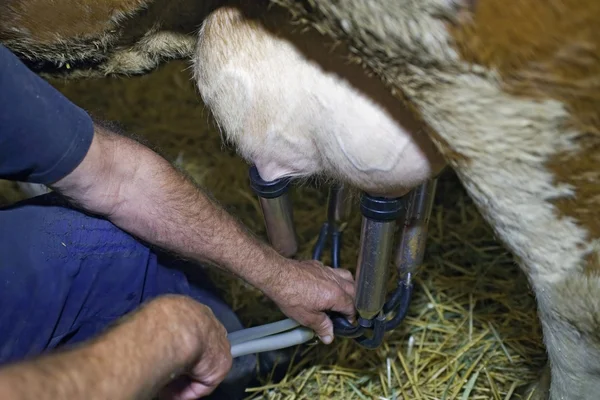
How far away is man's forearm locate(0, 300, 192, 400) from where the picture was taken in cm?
77

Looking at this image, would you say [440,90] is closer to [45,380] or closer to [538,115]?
[538,115]

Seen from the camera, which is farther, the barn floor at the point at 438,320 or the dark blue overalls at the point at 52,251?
the barn floor at the point at 438,320

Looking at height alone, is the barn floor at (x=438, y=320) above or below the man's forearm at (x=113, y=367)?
below

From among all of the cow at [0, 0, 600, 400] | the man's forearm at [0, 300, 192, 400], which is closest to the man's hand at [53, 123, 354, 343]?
the cow at [0, 0, 600, 400]

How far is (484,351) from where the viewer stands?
153 centimetres

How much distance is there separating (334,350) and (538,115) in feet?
2.69

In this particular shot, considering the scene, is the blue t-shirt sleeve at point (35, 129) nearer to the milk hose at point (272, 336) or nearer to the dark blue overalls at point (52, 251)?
the dark blue overalls at point (52, 251)

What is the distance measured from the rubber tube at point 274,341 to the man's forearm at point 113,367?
1.16ft

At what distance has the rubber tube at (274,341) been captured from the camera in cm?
132

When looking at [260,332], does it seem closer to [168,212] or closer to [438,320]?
[168,212]

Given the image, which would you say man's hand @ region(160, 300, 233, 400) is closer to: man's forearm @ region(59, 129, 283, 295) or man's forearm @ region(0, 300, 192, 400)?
man's forearm @ region(0, 300, 192, 400)

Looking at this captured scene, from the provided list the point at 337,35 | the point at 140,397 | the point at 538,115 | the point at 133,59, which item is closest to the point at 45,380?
the point at 140,397

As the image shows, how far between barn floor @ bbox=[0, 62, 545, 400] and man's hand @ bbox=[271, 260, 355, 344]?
0.23 m

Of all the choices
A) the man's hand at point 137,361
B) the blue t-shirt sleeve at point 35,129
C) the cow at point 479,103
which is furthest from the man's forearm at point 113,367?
the cow at point 479,103
